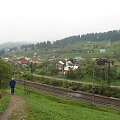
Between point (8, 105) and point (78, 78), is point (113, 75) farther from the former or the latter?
point (8, 105)

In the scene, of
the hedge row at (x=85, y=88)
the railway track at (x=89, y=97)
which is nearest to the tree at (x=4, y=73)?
the railway track at (x=89, y=97)

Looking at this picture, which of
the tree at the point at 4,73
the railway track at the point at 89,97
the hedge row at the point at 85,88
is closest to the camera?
the tree at the point at 4,73

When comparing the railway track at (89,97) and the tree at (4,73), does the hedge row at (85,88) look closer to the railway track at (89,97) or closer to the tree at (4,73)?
the railway track at (89,97)

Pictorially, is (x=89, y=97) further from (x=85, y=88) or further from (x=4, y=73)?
(x=4, y=73)

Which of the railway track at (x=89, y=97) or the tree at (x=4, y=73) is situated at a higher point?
the tree at (x=4, y=73)

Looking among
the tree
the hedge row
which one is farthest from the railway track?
the tree

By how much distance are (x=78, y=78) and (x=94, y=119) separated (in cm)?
6230

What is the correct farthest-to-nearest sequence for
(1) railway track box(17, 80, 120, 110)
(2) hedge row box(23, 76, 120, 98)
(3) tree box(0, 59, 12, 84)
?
(2) hedge row box(23, 76, 120, 98), (1) railway track box(17, 80, 120, 110), (3) tree box(0, 59, 12, 84)

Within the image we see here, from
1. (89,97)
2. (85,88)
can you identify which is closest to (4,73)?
(89,97)

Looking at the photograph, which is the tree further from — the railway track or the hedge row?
the hedge row

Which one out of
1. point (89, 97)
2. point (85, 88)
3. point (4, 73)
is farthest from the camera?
point (85, 88)

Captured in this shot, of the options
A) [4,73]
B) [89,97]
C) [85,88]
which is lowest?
[85,88]

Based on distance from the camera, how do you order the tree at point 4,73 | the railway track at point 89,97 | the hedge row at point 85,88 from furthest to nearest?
the hedge row at point 85,88
the railway track at point 89,97
the tree at point 4,73

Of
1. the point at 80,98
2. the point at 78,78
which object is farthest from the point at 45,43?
the point at 80,98
